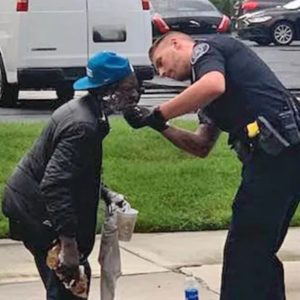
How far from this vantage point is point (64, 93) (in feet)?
50.8

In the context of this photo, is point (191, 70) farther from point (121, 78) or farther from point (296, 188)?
point (296, 188)

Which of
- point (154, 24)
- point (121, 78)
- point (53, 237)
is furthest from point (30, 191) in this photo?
point (154, 24)

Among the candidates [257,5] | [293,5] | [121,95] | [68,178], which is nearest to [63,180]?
[68,178]

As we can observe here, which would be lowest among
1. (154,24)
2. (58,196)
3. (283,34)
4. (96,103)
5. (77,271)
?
(283,34)

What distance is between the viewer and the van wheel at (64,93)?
1525 cm

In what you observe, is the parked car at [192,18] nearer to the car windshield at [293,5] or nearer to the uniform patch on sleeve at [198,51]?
the car windshield at [293,5]

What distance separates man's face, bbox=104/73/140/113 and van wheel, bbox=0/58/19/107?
10.2 metres

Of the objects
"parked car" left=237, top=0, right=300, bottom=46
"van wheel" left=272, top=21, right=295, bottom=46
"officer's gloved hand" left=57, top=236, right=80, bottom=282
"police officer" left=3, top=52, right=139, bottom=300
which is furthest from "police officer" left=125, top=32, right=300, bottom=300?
"van wheel" left=272, top=21, right=295, bottom=46

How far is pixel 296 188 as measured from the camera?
5.27 m

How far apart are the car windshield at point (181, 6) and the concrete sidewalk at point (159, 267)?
45.0 ft

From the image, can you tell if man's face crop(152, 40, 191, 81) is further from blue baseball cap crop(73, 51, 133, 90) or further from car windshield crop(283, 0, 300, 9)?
car windshield crop(283, 0, 300, 9)

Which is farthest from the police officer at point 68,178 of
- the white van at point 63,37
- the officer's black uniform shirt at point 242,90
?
the white van at point 63,37

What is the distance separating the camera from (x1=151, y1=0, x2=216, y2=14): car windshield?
21719 mm

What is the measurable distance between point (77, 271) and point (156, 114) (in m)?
0.81
